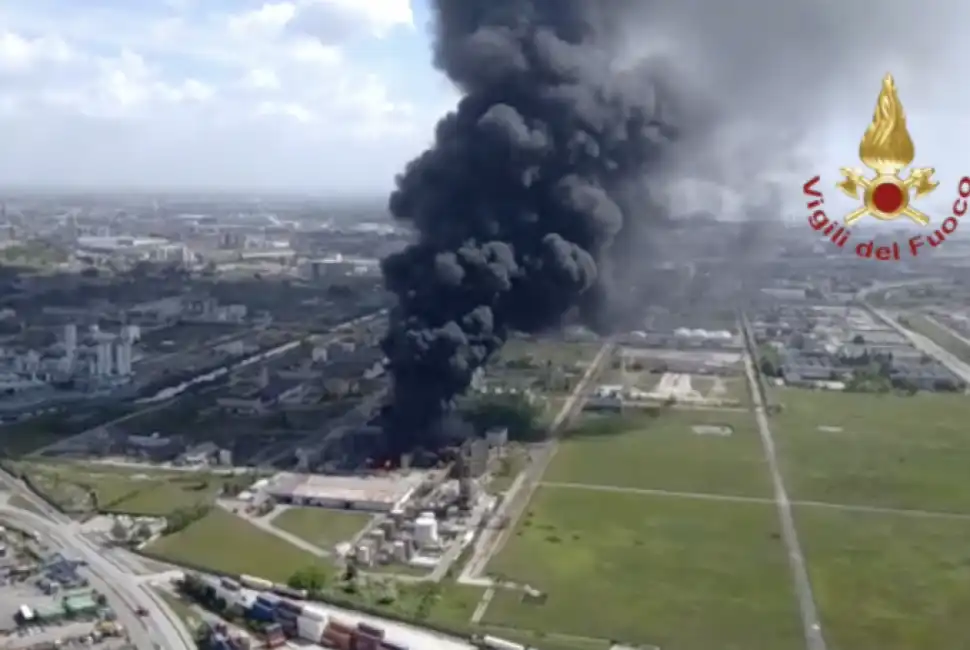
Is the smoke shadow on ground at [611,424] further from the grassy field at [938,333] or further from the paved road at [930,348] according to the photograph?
the grassy field at [938,333]

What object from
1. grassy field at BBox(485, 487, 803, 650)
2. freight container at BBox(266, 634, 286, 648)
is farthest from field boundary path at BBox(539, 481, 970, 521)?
freight container at BBox(266, 634, 286, 648)

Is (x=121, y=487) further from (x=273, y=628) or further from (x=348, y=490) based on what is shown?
(x=273, y=628)

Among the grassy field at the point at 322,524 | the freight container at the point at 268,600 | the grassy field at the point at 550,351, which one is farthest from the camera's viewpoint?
the grassy field at the point at 550,351

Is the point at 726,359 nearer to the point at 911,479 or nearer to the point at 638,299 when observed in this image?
the point at 638,299

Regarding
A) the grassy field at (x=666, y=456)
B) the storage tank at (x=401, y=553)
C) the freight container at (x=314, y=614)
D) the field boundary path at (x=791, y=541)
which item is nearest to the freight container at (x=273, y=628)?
the freight container at (x=314, y=614)

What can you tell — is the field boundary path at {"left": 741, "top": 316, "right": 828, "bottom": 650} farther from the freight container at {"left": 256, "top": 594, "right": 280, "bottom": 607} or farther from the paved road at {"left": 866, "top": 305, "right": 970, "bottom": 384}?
the paved road at {"left": 866, "top": 305, "right": 970, "bottom": 384}

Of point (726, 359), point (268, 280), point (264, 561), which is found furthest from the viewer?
point (268, 280)

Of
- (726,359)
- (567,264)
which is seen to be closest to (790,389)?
(726,359)
